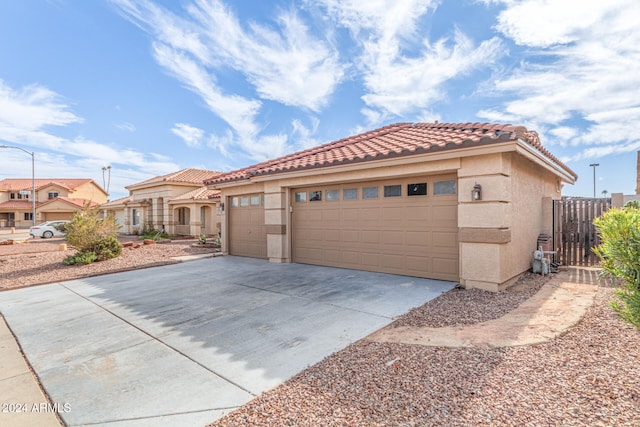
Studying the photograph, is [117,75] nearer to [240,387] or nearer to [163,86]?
[163,86]

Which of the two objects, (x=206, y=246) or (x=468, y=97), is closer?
(x=468, y=97)

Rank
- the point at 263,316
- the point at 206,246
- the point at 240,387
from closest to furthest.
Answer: the point at 240,387
the point at 263,316
the point at 206,246

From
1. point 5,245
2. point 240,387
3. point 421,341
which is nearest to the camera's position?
point 240,387

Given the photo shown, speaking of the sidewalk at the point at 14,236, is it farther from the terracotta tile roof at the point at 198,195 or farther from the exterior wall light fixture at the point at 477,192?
the exterior wall light fixture at the point at 477,192

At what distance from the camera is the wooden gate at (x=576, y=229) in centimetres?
860

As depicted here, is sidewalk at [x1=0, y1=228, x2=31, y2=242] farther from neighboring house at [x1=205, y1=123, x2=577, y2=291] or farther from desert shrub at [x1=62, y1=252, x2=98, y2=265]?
neighboring house at [x1=205, y1=123, x2=577, y2=291]

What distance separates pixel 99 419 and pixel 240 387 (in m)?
1.14

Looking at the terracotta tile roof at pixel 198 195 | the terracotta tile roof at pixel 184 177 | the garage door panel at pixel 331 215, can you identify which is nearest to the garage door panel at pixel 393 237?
the garage door panel at pixel 331 215

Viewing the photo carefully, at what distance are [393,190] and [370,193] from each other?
70cm

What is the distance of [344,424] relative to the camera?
2309 millimetres

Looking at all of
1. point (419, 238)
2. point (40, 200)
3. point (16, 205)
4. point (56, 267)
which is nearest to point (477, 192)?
point (419, 238)

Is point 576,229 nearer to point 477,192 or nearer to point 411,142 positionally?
point 477,192

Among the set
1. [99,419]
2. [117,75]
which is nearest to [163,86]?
[117,75]

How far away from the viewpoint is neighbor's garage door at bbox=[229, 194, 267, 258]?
37.3 feet
